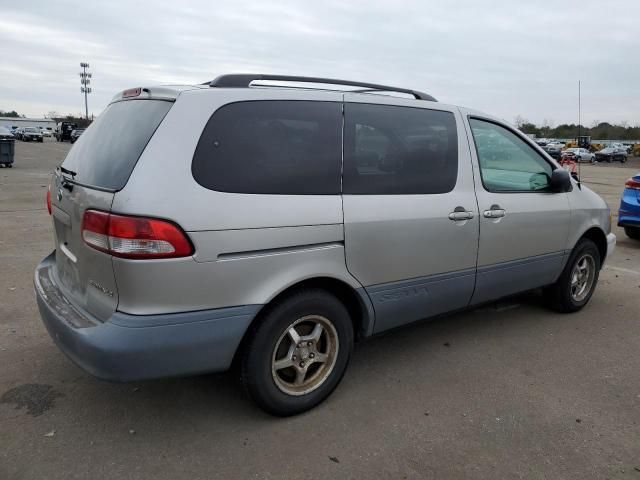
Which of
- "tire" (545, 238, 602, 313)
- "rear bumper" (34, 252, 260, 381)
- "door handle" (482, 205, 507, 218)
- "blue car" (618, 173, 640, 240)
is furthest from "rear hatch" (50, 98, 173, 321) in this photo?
"blue car" (618, 173, 640, 240)

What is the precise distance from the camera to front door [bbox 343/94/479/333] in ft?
9.95

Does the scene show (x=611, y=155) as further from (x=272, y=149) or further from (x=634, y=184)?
(x=272, y=149)

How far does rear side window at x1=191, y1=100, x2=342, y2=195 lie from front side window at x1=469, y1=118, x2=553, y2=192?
1297 millimetres

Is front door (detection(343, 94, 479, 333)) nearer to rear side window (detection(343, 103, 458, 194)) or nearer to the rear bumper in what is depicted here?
rear side window (detection(343, 103, 458, 194))

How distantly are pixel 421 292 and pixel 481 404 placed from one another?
0.76m

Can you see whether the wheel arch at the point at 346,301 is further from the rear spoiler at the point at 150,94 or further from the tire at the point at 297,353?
the rear spoiler at the point at 150,94

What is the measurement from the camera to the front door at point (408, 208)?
3.03 meters

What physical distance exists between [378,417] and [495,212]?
1673mm

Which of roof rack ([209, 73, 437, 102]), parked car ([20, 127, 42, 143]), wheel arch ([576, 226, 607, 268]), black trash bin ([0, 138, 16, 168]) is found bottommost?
wheel arch ([576, 226, 607, 268])

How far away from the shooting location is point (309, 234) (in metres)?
2.76

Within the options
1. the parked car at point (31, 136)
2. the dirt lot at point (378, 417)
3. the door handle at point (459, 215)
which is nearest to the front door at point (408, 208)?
the door handle at point (459, 215)

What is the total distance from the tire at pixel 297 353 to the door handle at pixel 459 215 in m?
1.00

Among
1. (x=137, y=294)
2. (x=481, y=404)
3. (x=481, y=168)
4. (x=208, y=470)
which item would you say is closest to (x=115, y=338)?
(x=137, y=294)

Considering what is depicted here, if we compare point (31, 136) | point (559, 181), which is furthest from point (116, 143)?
point (31, 136)
